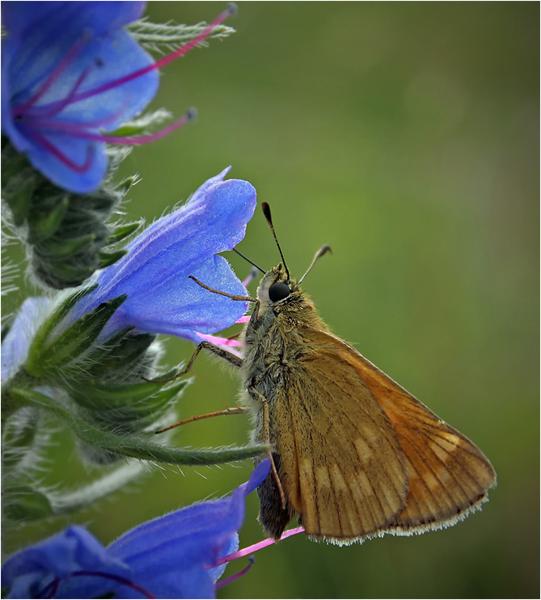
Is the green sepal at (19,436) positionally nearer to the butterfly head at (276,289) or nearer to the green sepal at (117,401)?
the green sepal at (117,401)

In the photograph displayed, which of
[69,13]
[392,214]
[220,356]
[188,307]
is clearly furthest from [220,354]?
[392,214]

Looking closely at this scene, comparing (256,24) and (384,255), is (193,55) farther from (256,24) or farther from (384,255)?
(384,255)

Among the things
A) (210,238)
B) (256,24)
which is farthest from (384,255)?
(210,238)

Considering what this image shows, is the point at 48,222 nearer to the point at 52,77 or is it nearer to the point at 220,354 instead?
the point at 52,77

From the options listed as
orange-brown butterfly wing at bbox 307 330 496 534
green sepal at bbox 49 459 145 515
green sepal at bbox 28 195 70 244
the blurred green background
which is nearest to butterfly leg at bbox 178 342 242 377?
green sepal at bbox 49 459 145 515

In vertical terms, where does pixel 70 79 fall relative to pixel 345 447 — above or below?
above

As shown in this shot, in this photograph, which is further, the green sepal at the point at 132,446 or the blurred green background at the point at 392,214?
the blurred green background at the point at 392,214

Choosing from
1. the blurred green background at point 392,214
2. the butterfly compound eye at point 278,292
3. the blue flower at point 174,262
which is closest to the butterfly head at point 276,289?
the butterfly compound eye at point 278,292
